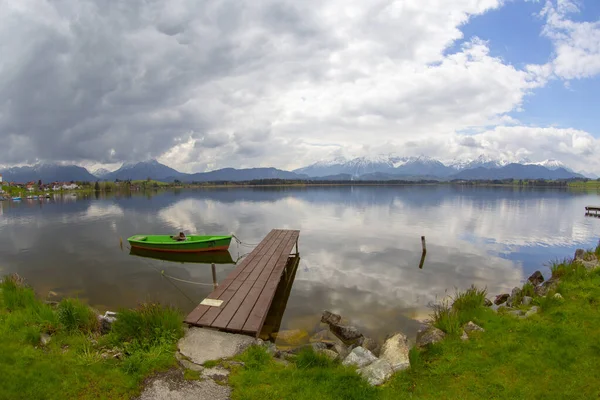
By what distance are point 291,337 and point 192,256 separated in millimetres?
19820

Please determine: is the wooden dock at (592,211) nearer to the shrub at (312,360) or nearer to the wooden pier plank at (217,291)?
the wooden pier plank at (217,291)

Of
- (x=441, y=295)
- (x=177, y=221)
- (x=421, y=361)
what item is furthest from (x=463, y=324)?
(x=177, y=221)

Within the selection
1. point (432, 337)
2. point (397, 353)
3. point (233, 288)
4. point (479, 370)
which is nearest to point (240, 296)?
point (233, 288)

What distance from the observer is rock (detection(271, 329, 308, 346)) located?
1402cm

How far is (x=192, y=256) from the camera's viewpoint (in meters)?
31.3

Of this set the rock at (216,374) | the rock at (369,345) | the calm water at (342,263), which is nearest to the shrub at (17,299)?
the calm water at (342,263)

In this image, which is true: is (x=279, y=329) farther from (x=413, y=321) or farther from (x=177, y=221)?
(x=177, y=221)

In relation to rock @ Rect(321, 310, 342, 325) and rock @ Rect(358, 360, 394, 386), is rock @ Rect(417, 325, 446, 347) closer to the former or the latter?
rock @ Rect(358, 360, 394, 386)

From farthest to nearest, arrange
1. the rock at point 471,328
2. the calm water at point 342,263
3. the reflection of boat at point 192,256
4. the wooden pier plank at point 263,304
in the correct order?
the reflection of boat at point 192,256 < the calm water at point 342,263 < the wooden pier plank at point 263,304 < the rock at point 471,328

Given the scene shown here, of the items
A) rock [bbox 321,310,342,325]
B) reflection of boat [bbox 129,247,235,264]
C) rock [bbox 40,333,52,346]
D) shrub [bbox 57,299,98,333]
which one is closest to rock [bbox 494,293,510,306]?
rock [bbox 321,310,342,325]

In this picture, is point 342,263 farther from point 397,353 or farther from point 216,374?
point 216,374

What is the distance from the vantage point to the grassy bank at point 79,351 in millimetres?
6969

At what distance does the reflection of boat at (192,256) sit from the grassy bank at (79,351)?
1859 centimetres

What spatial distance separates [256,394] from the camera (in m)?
7.14
